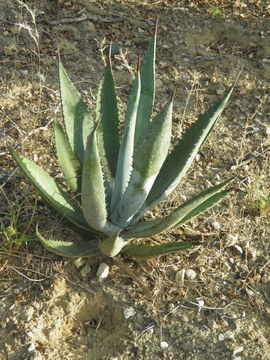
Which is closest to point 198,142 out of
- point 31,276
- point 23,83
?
point 31,276

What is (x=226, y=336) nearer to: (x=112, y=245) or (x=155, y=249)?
(x=155, y=249)

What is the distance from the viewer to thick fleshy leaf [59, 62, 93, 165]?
2404 mm

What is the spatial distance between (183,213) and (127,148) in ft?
1.37

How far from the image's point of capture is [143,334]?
239 centimetres

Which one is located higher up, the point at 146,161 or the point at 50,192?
the point at 146,161

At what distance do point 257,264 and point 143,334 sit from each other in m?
0.75

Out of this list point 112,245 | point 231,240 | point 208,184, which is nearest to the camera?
point 112,245

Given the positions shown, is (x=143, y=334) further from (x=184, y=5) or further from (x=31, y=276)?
(x=184, y=5)

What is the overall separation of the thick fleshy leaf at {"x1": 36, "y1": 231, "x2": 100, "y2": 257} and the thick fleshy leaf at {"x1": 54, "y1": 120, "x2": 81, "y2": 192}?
0.26m

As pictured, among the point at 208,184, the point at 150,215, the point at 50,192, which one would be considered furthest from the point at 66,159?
the point at 208,184

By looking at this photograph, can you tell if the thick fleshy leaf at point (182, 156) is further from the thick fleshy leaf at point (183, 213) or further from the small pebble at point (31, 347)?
the small pebble at point (31, 347)

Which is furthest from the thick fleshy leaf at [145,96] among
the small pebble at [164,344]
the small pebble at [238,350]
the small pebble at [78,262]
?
the small pebble at [238,350]

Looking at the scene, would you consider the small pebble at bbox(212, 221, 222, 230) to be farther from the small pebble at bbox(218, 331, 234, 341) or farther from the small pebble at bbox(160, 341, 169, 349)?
the small pebble at bbox(160, 341, 169, 349)

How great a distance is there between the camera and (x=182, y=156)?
2.33 meters
